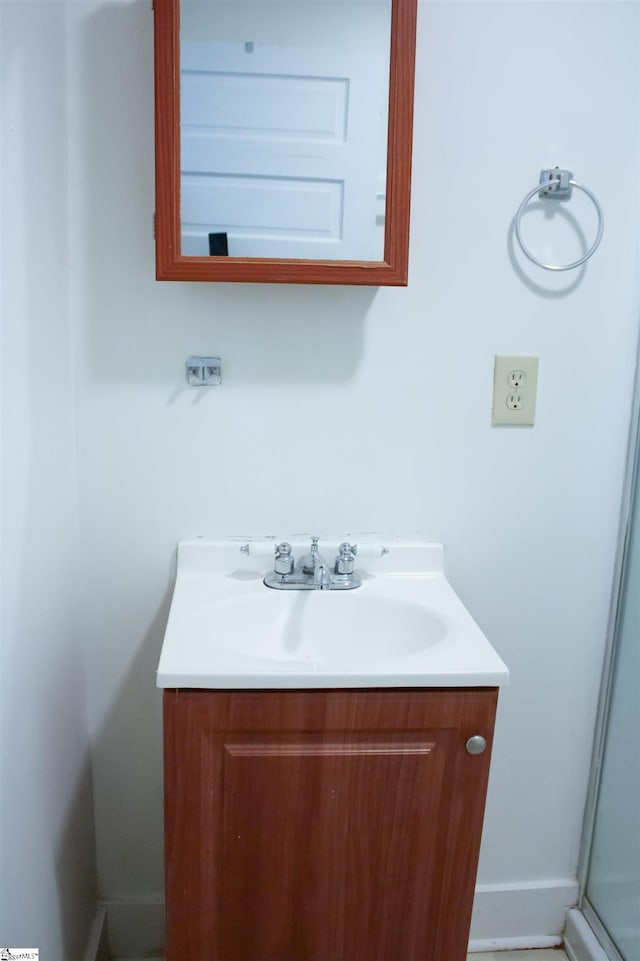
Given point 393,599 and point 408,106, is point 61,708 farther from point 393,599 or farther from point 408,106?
point 408,106

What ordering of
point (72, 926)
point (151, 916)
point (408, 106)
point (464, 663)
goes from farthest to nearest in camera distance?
point (151, 916)
point (72, 926)
point (408, 106)
point (464, 663)

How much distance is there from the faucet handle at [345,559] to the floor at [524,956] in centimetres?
89

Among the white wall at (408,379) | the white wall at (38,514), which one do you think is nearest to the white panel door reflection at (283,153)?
the white wall at (408,379)

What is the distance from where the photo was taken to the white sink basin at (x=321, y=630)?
980 millimetres

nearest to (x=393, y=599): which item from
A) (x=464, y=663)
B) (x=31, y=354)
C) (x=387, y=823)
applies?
(x=464, y=663)

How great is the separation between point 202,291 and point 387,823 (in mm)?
877

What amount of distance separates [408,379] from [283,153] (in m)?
0.43

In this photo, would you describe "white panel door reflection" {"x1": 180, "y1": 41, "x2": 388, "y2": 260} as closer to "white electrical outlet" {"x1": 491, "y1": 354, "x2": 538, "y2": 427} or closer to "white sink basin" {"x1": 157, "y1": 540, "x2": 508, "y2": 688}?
"white electrical outlet" {"x1": 491, "y1": 354, "x2": 538, "y2": 427}

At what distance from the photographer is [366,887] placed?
1.06 metres

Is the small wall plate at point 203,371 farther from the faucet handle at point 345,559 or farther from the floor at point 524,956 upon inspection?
the floor at point 524,956

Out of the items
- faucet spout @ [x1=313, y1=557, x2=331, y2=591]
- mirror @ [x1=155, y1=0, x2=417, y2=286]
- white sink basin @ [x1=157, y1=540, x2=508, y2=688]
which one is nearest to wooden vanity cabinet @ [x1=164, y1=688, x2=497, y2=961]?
white sink basin @ [x1=157, y1=540, x2=508, y2=688]

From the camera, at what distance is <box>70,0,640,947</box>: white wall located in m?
1.24

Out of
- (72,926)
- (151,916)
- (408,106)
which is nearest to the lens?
(408,106)

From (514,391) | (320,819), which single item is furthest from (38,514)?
(514,391)
